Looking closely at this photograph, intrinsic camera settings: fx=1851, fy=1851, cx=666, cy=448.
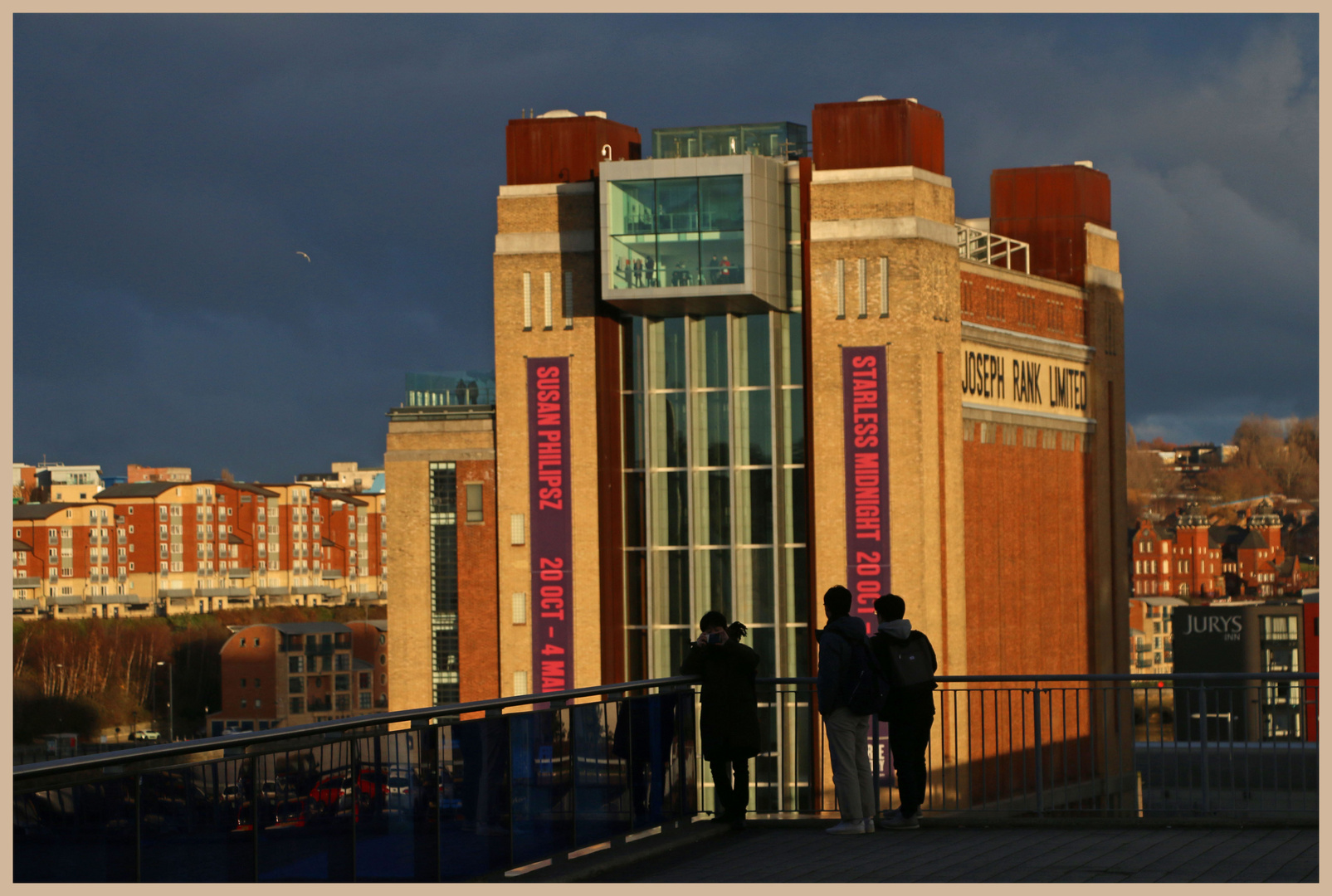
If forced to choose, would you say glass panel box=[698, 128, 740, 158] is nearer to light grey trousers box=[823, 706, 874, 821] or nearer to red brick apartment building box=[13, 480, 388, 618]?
light grey trousers box=[823, 706, 874, 821]

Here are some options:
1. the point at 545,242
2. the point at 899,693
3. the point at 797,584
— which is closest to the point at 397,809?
the point at 899,693

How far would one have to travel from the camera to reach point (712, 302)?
44375mm

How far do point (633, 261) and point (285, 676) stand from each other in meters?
→ 88.6

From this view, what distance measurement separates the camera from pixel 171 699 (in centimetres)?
12638

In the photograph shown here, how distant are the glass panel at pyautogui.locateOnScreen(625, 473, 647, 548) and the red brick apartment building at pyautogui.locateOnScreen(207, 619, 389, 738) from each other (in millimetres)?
78571

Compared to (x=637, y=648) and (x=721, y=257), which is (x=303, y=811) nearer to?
(x=721, y=257)

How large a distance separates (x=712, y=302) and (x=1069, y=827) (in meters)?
30.8

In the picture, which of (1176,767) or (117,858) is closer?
(117,858)

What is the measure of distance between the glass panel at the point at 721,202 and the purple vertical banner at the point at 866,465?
416cm

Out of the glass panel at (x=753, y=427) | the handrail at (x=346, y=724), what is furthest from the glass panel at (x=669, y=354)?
the handrail at (x=346, y=724)

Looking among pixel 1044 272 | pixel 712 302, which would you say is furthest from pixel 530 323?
pixel 1044 272

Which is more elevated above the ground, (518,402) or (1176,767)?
(518,402)

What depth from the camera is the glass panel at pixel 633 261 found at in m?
43.9

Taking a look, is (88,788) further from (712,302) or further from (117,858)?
(712,302)
